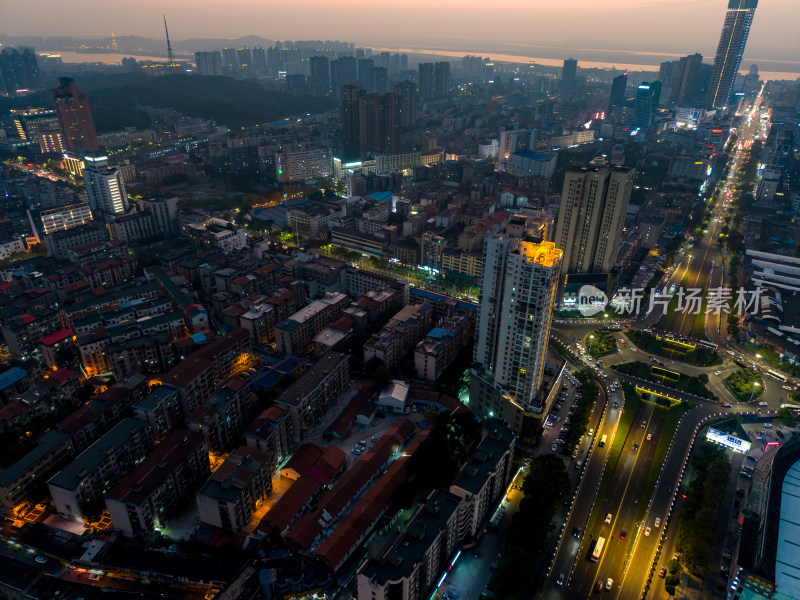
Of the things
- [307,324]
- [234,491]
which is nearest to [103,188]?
[307,324]

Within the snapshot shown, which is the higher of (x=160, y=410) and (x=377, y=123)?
(x=377, y=123)

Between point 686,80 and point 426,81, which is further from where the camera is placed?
point 426,81

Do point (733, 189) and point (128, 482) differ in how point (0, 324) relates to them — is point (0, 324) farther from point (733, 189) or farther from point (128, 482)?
point (733, 189)

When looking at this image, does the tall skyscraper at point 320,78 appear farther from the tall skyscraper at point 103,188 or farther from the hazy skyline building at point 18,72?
the tall skyscraper at point 103,188

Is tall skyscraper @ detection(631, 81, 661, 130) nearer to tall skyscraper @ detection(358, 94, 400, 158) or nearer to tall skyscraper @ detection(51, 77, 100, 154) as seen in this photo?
tall skyscraper @ detection(358, 94, 400, 158)

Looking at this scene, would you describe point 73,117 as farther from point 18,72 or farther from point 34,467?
point 34,467

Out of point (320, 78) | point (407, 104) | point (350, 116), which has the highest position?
point (320, 78)

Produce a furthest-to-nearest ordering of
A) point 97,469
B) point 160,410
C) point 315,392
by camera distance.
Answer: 1. point 315,392
2. point 160,410
3. point 97,469
